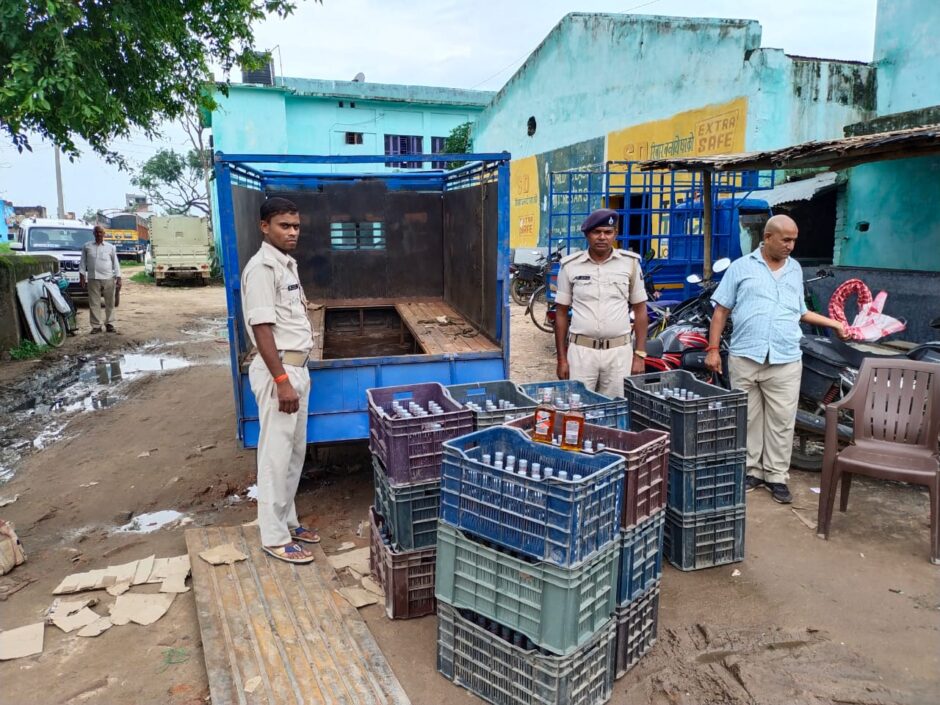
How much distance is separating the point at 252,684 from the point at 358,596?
759 mm

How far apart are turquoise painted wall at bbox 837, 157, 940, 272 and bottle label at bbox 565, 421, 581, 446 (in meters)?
6.67

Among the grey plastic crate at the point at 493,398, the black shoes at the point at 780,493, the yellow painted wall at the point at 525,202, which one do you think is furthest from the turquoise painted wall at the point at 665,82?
the grey plastic crate at the point at 493,398

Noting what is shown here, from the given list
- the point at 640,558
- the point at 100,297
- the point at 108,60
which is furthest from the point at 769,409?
the point at 100,297

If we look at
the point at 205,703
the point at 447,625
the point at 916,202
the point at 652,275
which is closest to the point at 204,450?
the point at 205,703

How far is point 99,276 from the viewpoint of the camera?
10992 mm

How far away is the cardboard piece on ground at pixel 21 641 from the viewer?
2.92 m

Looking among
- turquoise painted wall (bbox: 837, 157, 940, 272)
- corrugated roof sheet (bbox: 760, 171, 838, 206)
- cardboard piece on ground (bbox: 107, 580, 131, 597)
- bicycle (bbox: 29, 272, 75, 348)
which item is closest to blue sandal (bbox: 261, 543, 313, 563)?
cardboard piece on ground (bbox: 107, 580, 131, 597)

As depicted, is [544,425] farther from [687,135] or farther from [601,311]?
[687,135]

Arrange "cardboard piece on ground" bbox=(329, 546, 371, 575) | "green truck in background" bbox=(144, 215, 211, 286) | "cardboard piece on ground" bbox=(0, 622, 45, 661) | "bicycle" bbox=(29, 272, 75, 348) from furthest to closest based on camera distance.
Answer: "green truck in background" bbox=(144, 215, 211, 286) < "bicycle" bbox=(29, 272, 75, 348) < "cardboard piece on ground" bbox=(329, 546, 371, 575) < "cardboard piece on ground" bbox=(0, 622, 45, 661)

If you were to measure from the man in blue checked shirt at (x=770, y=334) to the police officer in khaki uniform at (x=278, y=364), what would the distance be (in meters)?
2.65

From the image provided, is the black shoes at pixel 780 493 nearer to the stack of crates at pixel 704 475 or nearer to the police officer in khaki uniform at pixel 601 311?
the stack of crates at pixel 704 475

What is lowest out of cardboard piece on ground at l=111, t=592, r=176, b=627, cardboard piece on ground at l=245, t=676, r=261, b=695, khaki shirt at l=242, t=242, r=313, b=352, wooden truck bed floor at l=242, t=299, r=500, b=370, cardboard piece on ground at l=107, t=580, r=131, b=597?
cardboard piece on ground at l=111, t=592, r=176, b=627

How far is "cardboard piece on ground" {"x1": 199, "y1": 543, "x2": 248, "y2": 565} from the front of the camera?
3582 mm

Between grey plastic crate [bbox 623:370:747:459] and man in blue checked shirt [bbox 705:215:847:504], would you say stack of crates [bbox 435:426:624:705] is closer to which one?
grey plastic crate [bbox 623:370:747:459]
